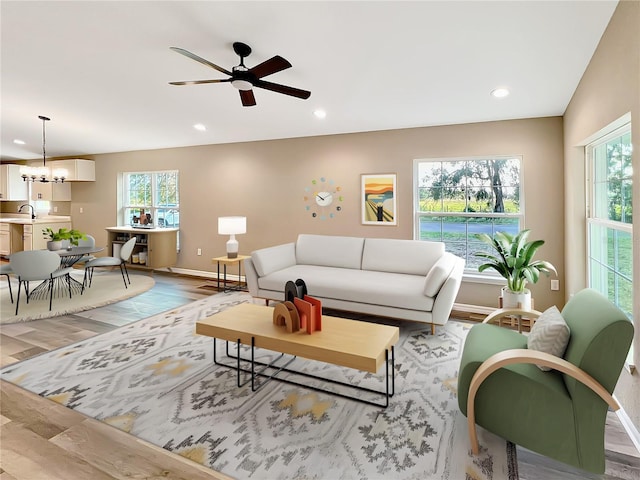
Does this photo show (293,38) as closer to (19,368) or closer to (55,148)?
(19,368)

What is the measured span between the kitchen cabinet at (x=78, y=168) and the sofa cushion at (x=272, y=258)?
5.10 m

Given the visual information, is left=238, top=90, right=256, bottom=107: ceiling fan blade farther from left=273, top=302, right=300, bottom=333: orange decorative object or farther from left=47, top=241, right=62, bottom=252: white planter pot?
left=47, top=241, right=62, bottom=252: white planter pot

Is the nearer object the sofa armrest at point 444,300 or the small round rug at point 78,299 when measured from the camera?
the sofa armrest at point 444,300

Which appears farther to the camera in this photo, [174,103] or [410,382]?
[174,103]

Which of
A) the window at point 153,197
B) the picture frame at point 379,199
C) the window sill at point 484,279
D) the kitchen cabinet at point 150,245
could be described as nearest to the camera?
the window sill at point 484,279

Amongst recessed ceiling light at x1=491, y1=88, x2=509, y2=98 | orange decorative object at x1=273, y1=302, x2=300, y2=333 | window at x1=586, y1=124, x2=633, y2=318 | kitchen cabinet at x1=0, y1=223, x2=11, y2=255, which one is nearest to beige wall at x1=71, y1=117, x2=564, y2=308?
recessed ceiling light at x1=491, y1=88, x2=509, y2=98

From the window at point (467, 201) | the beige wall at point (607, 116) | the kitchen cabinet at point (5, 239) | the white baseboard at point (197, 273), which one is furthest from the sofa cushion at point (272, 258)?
the kitchen cabinet at point (5, 239)

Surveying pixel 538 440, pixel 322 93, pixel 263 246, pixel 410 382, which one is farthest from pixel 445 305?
pixel 263 246

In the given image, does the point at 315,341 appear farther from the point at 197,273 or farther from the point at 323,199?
the point at 197,273

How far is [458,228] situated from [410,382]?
2.51m

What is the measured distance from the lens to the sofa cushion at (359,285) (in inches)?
139

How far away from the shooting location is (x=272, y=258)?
4.52m

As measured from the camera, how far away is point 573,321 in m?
2.00

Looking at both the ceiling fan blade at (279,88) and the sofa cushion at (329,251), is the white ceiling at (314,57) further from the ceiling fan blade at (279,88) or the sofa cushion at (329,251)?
the sofa cushion at (329,251)
